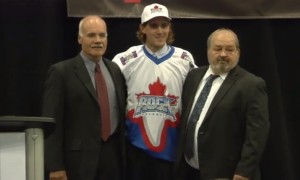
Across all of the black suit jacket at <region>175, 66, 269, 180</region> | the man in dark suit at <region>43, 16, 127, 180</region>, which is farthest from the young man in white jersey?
the black suit jacket at <region>175, 66, 269, 180</region>

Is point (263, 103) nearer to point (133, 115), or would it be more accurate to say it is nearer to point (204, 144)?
point (204, 144)

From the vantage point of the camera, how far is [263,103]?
3.05 meters

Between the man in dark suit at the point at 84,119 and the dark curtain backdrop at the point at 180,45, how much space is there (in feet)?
2.32

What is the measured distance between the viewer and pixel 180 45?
4020mm

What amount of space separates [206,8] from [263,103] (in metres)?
1.12

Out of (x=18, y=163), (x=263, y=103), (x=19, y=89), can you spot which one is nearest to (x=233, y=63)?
(x=263, y=103)

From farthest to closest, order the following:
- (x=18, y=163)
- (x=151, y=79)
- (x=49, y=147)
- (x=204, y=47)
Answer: (x=204, y=47)
(x=151, y=79)
(x=49, y=147)
(x=18, y=163)

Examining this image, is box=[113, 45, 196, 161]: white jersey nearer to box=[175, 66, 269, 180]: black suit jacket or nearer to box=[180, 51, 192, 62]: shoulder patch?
box=[180, 51, 192, 62]: shoulder patch

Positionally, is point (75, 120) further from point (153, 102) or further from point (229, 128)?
point (229, 128)

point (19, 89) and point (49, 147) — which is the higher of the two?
point (19, 89)

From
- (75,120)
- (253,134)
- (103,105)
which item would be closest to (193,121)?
(253,134)

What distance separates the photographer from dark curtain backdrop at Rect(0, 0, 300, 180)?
3783 millimetres

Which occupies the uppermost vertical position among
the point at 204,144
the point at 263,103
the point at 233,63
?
the point at 233,63

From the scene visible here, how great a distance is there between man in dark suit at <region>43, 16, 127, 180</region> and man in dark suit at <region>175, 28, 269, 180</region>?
1.17 feet
